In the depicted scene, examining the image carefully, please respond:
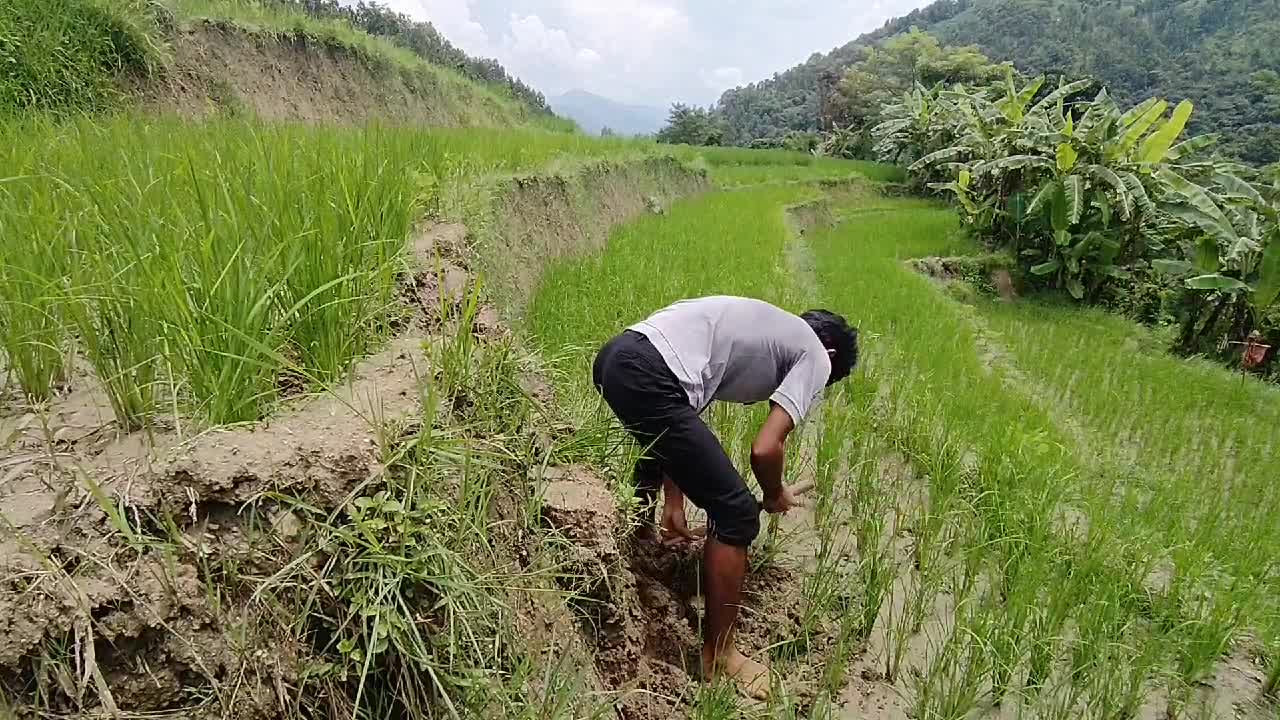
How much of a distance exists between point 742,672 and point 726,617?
0.16 metres

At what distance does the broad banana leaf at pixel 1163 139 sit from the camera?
7200 mm

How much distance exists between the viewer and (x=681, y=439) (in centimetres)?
211

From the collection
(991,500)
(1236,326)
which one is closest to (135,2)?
(991,500)

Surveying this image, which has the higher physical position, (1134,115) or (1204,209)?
(1134,115)

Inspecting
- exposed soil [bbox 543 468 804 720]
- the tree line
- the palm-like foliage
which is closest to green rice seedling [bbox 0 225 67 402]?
exposed soil [bbox 543 468 804 720]

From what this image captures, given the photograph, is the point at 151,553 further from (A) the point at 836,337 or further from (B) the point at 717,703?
(A) the point at 836,337

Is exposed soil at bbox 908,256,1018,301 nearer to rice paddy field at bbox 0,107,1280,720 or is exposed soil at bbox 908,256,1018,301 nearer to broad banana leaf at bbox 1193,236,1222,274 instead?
broad banana leaf at bbox 1193,236,1222,274

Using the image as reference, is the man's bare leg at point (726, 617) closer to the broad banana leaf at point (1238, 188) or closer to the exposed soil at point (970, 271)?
the broad banana leaf at point (1238, 188)

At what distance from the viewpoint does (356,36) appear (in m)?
11.0

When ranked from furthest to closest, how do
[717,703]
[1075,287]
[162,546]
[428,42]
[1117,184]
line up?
[428,42], [1075,287], [1117,184], [717,703], [162,546]

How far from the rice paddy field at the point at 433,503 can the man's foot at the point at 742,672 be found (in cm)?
8

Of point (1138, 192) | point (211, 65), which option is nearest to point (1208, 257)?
point (1138, 192)

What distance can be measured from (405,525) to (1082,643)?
6.72 ft

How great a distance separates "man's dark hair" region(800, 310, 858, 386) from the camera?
2461 millimetres
